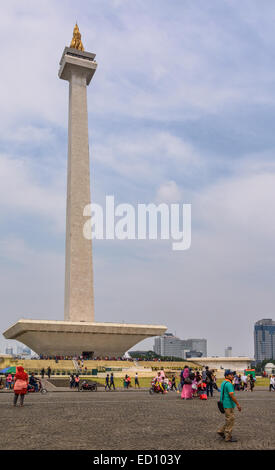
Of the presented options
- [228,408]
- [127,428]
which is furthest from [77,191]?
[228,408]

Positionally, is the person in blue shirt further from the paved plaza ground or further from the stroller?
the stroller

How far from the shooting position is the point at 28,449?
26.0 ft

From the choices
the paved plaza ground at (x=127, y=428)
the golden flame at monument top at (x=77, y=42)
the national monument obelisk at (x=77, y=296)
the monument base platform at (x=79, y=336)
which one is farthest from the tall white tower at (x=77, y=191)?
the paved plaza ground at (x=127, y=428)

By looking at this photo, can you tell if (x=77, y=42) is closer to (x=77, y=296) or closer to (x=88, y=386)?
(x=77, y=296)

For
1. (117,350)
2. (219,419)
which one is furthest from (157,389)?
(117,350)

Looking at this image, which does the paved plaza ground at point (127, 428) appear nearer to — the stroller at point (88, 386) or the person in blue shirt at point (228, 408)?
the person in blue shirt at point (228, 408)

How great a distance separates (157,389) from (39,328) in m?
31.5

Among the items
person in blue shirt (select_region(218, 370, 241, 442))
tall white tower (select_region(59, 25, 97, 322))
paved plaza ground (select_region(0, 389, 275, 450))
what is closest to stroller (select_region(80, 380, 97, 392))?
paved plaza ground (select_region(0, 389, 275, 450))

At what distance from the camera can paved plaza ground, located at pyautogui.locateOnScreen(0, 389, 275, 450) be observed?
8.47 m

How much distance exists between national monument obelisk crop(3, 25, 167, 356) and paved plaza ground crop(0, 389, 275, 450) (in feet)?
131

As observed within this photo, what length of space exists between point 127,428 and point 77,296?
152 feet

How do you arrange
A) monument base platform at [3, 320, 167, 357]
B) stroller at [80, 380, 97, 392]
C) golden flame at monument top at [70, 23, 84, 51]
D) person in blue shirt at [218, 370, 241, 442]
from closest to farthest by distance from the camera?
person in blue shirt at [218, 370, 241, 442] → stroller at [80, 380, 97, 392] → monument base platform at [3, 320, 167, 357] → golden flame at monument top at [70, 23, 84, 51]

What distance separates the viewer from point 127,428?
10500 millimetres

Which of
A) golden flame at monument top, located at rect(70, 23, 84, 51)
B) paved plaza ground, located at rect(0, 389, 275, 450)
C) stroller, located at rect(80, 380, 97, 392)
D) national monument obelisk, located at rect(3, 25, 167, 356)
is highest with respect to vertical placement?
golden flame at monument top, located at rect(70, 23, 84, 51)
